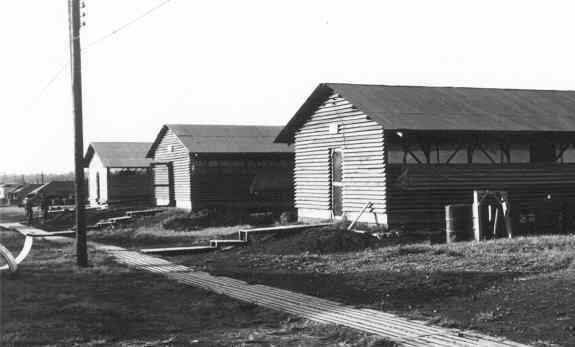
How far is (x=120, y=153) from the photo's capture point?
157 ft

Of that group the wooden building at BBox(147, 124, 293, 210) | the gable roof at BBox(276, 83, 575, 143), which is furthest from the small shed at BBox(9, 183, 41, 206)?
the gable roof at BBox(276, 83, 575, 143)

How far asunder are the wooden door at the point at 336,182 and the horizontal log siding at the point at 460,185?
10.5 feet

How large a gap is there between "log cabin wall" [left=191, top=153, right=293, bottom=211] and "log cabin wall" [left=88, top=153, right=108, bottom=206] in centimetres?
1353

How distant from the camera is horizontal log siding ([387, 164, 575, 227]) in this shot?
67.7 feet

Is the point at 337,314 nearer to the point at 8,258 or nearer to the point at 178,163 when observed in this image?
the point at 8,258

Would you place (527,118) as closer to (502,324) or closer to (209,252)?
(209,252)

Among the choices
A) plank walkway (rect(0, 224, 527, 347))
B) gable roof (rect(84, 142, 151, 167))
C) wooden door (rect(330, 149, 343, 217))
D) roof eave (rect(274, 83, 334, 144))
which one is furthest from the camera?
gable roof (rect(84, 142, 151, 167))

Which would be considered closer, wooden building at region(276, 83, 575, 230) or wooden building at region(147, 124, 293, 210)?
wooden building at region(276, 83, 575, 230)

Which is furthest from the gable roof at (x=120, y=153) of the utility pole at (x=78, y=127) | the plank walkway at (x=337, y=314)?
the plank walkway at (x=337, y=314)

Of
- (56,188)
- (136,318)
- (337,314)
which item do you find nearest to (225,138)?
(56,188)

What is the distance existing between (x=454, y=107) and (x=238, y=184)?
1529 centimetres

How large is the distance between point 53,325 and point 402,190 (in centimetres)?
1275

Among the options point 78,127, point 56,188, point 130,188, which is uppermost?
point 78,127

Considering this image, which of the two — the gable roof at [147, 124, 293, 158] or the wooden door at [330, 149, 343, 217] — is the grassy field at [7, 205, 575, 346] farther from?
the gable roof at [147, 124, 293, 158]
